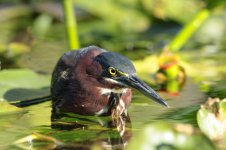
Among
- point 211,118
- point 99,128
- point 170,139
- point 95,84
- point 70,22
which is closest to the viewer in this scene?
point 170,139

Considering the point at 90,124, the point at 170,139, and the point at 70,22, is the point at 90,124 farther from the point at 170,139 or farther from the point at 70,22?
the point at 70,22

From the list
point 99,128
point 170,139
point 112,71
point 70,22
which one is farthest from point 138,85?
point 70,22

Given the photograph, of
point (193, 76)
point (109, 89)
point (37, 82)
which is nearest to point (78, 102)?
point (109, 89)

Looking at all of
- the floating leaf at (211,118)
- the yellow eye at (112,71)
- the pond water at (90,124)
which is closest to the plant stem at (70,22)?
the pond water at (90,124)

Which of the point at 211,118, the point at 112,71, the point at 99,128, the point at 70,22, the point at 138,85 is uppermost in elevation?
the point at 70,22

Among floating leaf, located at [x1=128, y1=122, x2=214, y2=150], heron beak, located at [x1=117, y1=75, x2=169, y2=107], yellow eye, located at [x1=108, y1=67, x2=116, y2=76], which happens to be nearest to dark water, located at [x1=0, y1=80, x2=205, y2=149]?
heron beak, located at [x1=117, y1=75, x2=169, y2=107]

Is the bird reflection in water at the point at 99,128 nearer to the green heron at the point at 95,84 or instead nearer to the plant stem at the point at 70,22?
the green heron at the point at 95,84

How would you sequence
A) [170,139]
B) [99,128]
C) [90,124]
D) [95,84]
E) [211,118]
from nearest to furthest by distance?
[170,139] → [211,118] → [99,128] → [90,124] → [95,84]
